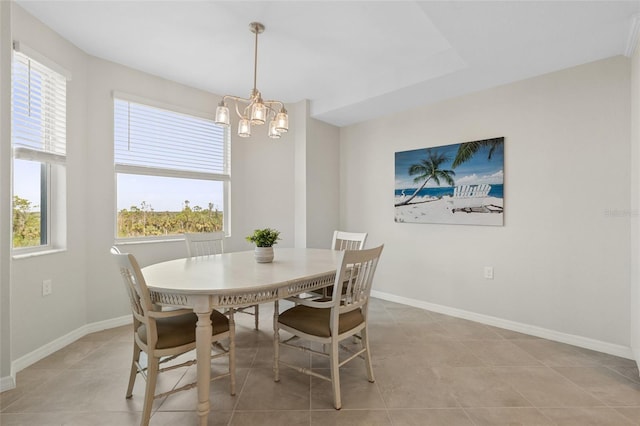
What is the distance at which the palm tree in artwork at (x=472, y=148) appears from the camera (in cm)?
292

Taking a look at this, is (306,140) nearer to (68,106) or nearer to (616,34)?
(68,106)

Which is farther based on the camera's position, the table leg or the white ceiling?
the white ceiling

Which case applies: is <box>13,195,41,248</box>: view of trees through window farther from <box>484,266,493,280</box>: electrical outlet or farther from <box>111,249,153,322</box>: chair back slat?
<box>484,266,493,280</box>: electrical outlet

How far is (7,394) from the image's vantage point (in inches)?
72.2

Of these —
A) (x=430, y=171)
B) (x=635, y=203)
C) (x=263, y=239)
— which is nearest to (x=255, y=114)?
(x=263, y=239)

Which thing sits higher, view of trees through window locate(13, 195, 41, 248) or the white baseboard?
view of trees through window locate(13, 195, 41, 248)

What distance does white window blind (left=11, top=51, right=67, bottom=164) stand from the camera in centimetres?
219

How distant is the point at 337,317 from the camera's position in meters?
1.74

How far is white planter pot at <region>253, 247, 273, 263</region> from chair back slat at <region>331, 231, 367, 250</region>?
2.87 feet

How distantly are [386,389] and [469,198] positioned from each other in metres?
2.11

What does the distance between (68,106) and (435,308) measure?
420 cm

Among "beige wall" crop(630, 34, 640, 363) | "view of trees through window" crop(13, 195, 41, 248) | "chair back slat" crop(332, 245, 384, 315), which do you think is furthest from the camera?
"view of trees through window" crop(13, 195, 41, 248)

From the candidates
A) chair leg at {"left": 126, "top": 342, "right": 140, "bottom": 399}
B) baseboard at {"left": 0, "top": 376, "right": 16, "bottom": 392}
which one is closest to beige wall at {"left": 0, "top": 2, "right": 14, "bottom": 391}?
baseboard at {"left": 0, "top": 376, "right": 16, "bottom": 392}

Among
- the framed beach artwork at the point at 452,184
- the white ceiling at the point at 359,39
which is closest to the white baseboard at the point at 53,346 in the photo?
the white ceiling at the point at 359,39
